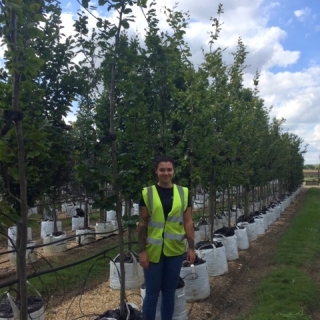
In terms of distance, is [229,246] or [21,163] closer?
[21,163]

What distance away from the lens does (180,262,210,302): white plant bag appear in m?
5.81

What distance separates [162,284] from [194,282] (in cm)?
177

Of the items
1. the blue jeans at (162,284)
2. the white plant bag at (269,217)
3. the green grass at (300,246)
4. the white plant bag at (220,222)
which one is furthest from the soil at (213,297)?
the white plant bag at (269,217)

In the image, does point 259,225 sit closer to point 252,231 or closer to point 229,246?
point 252,231

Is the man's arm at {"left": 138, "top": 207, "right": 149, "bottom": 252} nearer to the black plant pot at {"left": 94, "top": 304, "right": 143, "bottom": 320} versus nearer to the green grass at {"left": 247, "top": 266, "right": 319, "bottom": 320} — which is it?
the black plant pot at {"left": 94, "top": 304, "right": 143, "bottom": 320}

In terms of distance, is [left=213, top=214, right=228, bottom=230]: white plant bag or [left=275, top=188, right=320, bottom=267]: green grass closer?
[left=275, top=188, right=320, bottom=267]: green grass

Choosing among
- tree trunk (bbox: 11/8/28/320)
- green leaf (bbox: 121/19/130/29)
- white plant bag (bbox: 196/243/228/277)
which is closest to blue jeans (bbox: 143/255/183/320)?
tree trunk (bbox: 11/8/28/320)

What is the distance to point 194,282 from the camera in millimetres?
5820

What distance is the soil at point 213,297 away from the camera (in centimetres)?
555

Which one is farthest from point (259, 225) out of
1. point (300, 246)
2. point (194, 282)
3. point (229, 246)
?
point (194, 282)

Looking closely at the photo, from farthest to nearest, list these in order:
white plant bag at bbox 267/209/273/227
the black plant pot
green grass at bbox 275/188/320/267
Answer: white plant bag at bbox 267/209/273/227
green grass at bbox 275/188/320/267
the black plant pot

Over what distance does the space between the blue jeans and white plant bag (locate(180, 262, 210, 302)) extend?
165 cm

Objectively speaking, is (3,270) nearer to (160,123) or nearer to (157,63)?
(160,123)

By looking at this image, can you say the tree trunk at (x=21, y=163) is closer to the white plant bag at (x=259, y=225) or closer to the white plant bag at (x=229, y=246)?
the white plant bag at (x=229, y=246)
